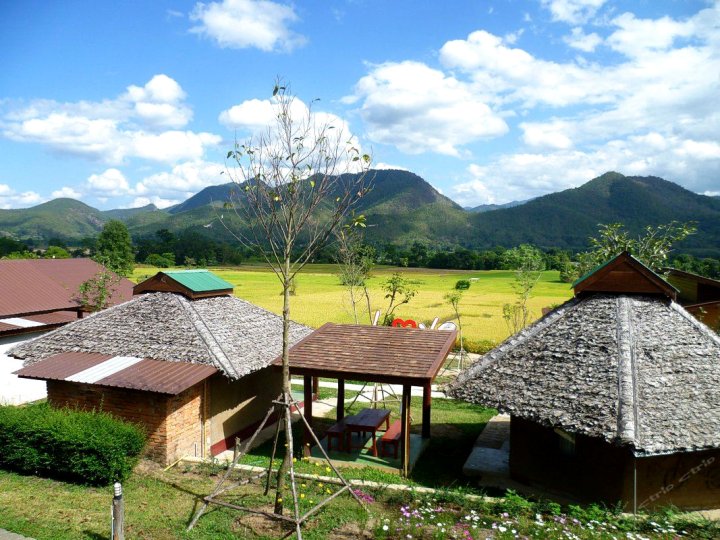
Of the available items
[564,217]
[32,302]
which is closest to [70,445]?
[32,302]

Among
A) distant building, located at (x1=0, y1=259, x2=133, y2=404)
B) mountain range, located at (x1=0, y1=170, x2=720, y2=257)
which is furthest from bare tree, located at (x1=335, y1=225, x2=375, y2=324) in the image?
mountain range, located at (x1=0, y1=170, x2=720, y2=257)

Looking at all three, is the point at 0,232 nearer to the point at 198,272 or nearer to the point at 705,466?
the point at 198,272

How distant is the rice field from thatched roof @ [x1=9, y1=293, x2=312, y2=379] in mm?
15040

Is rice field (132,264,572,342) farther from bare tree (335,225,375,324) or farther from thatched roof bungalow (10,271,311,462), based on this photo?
thatched roof bungalow (10,271,311,462)

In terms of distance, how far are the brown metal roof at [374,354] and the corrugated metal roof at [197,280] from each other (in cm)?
347

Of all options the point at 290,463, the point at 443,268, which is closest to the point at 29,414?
the point at 290,463

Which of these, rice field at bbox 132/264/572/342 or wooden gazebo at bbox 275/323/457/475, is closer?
wooden gazebo at bbox 275/323/457/475

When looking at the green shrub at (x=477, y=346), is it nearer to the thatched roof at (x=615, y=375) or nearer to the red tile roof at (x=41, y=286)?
the thatched roof at (x=615, y=375)

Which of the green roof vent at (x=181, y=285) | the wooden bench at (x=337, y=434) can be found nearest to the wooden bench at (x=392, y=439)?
the wooden bench at (x=337, y=434)

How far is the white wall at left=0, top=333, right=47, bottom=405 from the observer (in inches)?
663

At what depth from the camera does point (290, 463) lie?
864 cm

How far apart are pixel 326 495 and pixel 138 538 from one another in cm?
329

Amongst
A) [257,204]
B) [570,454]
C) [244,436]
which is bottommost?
[244,436]

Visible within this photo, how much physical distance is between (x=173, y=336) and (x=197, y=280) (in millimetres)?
2662
